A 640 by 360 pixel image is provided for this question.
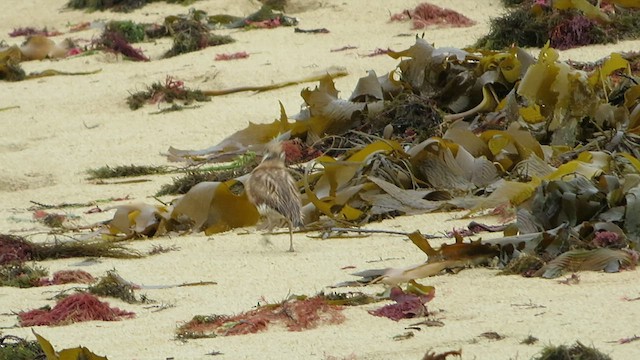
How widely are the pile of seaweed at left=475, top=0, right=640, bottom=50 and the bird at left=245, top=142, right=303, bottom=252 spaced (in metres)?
4.20

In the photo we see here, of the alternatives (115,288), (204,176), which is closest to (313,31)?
(204,176)

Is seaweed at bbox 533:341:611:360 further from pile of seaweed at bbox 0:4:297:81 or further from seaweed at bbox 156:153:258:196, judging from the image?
pile of seaweed at bbox 0:4:297:81

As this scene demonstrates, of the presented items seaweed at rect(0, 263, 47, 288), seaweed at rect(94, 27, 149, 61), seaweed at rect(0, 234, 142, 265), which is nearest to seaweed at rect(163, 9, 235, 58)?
seaweed at rect(94, 27, 149, 61)

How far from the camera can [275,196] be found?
21.8ft

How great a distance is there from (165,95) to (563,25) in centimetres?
320

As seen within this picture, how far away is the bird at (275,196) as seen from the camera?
6594 millimetres

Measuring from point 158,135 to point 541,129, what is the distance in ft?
12.1

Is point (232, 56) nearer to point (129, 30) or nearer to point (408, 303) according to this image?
point (129, 30)

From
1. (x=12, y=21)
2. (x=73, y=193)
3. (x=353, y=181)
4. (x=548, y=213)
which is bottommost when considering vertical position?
(x=12, y=21)

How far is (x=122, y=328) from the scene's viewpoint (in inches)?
201

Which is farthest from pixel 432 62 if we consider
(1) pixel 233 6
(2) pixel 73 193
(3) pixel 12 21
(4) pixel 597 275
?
(3) pixel 12 21

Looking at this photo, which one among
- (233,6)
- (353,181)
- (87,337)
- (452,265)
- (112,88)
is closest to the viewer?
(87,337)

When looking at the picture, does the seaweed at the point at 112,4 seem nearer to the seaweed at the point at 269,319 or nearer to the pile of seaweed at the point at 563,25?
the pile of seaweed at the point at 563,25

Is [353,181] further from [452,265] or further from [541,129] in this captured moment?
[452,265]
